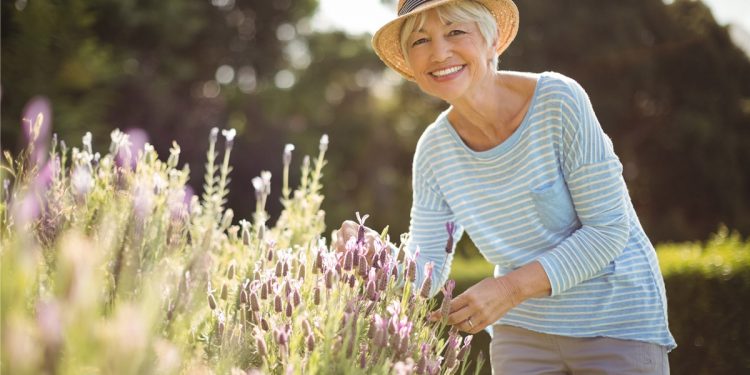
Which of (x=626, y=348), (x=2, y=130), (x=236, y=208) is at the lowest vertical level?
(x=626, y=348)

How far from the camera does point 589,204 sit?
2.30 meters

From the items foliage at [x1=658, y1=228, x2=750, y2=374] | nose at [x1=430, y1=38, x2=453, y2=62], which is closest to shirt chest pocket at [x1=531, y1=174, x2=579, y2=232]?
nose at [x1=430, y1=38, x2=453, y2=62]

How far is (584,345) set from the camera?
95.5 inches

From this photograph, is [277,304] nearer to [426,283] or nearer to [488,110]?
[426,283]

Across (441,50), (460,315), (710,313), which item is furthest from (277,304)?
(710,313)

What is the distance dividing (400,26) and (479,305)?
115cm

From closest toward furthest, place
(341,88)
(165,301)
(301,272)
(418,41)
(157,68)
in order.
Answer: (165,301)
(301,272)
(418,41)
(157,68)
(341,88)

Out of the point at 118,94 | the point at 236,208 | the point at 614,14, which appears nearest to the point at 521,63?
the point at 614,14

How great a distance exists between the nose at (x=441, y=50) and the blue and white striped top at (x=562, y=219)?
0.34 meters

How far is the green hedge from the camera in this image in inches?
183

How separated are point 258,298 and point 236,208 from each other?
1300 centimetres

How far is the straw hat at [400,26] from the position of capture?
249cm

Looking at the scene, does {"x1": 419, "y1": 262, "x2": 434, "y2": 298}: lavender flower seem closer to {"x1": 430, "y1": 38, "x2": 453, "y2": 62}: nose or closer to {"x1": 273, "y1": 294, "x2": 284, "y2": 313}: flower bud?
{"x1": 273, "y1": 294, "x2": 284, "y2": 313}: flower bud

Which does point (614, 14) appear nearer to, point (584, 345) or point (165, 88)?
point (165, 88)
